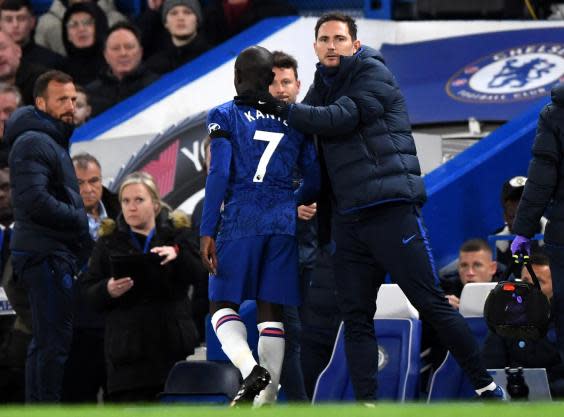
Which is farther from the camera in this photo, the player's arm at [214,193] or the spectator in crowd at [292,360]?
the spectator in crowd at [292,360]

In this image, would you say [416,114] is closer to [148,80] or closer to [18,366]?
[148,80]

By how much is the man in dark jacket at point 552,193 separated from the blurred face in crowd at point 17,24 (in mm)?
7269

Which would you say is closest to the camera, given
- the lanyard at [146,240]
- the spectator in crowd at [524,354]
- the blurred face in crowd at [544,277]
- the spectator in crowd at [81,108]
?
the spectator in crowd at [524,354]

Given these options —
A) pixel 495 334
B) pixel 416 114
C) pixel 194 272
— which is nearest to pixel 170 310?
pixel 194 272

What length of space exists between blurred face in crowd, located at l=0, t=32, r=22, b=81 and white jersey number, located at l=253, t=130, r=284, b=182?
5938 mm

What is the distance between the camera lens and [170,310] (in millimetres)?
10352

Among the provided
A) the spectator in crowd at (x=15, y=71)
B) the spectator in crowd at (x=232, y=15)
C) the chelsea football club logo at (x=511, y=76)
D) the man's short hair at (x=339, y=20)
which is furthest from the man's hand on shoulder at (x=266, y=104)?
the spectator in crowd at (x=232, y=15)

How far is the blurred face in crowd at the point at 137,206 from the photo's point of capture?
10.5m

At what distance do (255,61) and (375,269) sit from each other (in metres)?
1.15

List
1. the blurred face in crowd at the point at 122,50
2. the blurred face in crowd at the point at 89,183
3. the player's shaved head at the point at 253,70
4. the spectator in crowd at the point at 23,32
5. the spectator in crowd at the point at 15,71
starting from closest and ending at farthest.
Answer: the player's shaved head at the point at 253,70 → the blurred face in crowd at the point at 89,183 → the blurred face in crowd at the point at 122,50 → the spectator in crowd at the point at 15,71 → the spectator in crowd at the point at 23,32

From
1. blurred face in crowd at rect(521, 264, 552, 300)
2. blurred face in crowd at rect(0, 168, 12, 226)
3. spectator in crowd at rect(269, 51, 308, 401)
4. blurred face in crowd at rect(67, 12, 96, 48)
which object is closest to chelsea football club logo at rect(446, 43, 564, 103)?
blurred face in crowd at rect(521, 264, 552, 300)

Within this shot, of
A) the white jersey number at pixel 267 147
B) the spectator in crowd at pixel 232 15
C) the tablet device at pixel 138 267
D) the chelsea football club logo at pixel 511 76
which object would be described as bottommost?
the tablet device at pixel 138 267

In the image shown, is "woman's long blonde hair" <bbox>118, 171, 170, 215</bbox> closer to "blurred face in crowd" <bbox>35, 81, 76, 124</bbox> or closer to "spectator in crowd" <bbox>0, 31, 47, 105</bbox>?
"blurred face in crowd" <bbox>35, 81, 76, 124</bbox>

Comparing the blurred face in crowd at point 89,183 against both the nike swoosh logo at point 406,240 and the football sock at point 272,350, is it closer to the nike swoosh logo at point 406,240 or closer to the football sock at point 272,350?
the football sock at point 272,350
